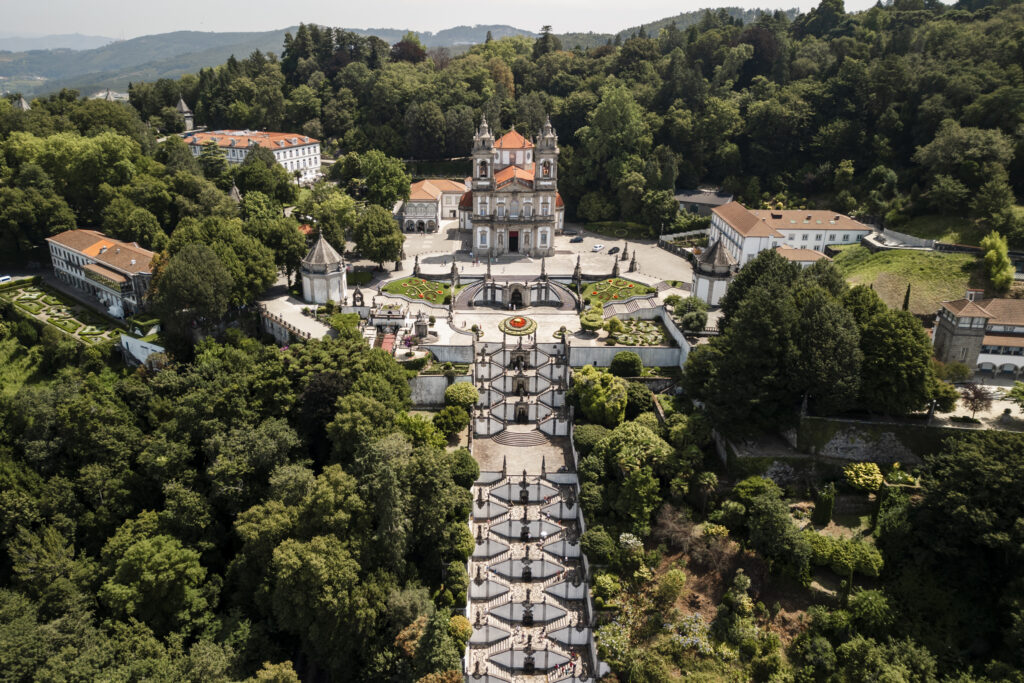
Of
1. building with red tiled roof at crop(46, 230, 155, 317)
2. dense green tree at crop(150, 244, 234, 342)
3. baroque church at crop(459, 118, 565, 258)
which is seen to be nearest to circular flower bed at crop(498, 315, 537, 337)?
baroque church at crop(459, 118, 565, 258)

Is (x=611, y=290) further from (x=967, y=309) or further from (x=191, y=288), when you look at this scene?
(x=191, y=288)

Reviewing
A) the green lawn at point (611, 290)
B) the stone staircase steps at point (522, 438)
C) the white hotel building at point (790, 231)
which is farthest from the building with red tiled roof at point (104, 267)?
the white hotel building at point (790, 231)

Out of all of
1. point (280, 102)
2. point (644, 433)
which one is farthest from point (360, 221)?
point (280, 102)

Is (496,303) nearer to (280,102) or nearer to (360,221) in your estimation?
(360,221)

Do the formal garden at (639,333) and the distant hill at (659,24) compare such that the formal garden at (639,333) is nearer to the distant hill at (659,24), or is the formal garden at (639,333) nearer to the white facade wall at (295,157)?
the white facade wall at (295,157)

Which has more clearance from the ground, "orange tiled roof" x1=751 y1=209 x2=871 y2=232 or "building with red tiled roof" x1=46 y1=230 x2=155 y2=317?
"orange tiled roof" x1=751 y1=209 x2=871 y2=232

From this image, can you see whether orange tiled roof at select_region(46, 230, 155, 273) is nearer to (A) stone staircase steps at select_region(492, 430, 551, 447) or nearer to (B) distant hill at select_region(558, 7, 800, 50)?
(A) stone staircase steps at select_region(492, 430, 551, 447)

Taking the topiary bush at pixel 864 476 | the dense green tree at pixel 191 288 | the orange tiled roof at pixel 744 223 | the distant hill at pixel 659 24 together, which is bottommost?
the topiary bush at pixel 864 476
